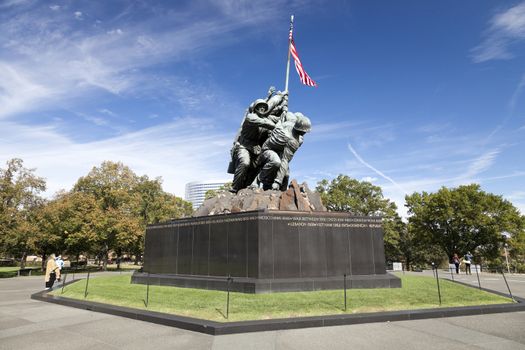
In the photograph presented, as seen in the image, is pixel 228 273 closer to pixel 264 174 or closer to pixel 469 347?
pixel 264 174

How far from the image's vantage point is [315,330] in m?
6.97

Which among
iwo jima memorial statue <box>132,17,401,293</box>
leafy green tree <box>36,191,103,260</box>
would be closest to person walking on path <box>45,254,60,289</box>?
iwo jima memorial statue <box>132,17,401,293</box>

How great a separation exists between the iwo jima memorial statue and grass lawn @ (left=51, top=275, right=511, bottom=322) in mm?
742

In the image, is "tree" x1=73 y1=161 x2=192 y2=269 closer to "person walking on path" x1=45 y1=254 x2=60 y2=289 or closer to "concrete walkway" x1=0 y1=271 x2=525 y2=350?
"person walking on path" x1=45 y1=254 x2=60 y2=289

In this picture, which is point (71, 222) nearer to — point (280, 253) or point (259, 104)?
point (259, 104)

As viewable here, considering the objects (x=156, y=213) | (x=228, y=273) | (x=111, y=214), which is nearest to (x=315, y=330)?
(x=228, y=273)

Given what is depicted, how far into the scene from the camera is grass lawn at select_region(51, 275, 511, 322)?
25.8 ft

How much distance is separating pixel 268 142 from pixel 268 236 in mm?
4843

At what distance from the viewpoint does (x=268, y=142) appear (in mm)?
14641

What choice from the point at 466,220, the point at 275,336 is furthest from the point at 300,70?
the point at 466,220

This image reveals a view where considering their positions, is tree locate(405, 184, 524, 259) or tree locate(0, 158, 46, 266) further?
tree locate(405, 184, 524, 259)

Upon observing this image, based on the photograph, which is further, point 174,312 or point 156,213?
point 156,213

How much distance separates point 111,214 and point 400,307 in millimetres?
34554

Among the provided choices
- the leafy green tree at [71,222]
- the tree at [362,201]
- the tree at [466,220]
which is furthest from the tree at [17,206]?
the tree at [466,220]
